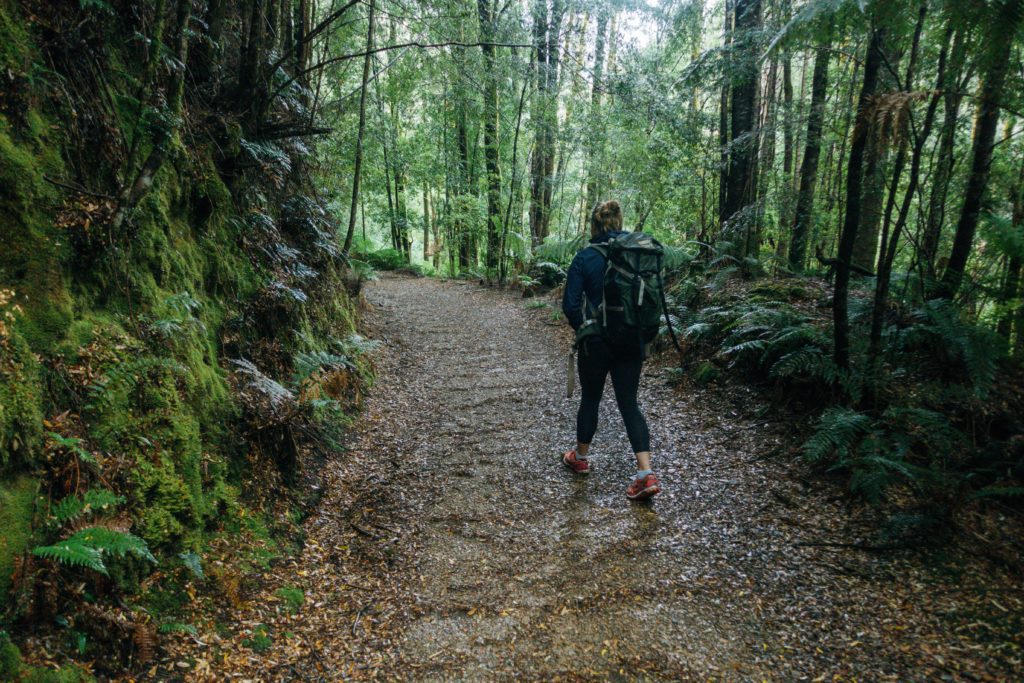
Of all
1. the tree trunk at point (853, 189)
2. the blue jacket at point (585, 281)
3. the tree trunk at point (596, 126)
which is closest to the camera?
the tree trunk at point (853, 189)

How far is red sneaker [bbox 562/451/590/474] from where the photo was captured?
16.2 feet

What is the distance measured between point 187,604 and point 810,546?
12.8 ft

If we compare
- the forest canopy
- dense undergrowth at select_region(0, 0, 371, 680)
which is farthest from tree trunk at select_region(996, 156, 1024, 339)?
dense undergrowth at select_region(0, 0, 371, 680)

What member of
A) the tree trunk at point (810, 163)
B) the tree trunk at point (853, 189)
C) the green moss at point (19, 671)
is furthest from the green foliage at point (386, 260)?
the green moss at point (19, 671)

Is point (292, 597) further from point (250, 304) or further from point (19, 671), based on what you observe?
point (250, 304)

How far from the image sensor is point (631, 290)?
13.9ft

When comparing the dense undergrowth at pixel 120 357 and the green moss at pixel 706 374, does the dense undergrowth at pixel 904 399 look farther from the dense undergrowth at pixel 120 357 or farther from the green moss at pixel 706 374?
the dense undergrowth at pixel 120 357

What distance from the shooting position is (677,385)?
699 centimetres

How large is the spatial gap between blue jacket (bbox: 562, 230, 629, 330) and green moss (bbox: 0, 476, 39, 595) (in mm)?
3483

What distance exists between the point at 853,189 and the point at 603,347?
262 cm

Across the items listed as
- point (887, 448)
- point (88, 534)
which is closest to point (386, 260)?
point (887, 448)

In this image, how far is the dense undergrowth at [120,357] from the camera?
231 cm

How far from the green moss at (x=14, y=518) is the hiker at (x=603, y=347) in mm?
3431

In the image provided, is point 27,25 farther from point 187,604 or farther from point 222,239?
point 187,604
